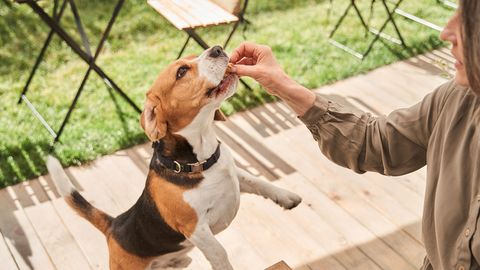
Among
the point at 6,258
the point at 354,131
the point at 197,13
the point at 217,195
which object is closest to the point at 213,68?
the point at 217,195

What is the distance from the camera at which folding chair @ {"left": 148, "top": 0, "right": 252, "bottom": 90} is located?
4.46 m

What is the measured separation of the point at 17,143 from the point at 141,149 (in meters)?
1.01

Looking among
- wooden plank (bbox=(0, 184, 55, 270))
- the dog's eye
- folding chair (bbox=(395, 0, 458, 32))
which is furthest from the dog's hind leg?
folding chair (bbox=(395, 0, 458, 32))

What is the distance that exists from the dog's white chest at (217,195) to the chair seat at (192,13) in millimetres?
1973

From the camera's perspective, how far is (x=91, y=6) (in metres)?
6.74

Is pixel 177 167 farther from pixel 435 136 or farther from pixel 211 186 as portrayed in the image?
pixel 435 136

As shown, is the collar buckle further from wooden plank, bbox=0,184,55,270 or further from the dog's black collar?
wooden plank, bbox=0,184,55,270

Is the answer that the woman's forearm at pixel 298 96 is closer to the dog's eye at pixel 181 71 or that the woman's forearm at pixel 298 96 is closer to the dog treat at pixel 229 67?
the dog treat at pixel 229 67

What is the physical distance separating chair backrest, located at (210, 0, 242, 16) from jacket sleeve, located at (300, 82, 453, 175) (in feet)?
8.46

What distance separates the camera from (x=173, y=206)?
100 inches

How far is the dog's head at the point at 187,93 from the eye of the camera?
2.44 meters

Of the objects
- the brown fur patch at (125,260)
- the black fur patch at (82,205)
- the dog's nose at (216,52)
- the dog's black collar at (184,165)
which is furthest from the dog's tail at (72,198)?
the dog's nose at (216,52)

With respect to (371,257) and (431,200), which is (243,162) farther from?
(431,200)

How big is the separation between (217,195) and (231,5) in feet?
7.72
